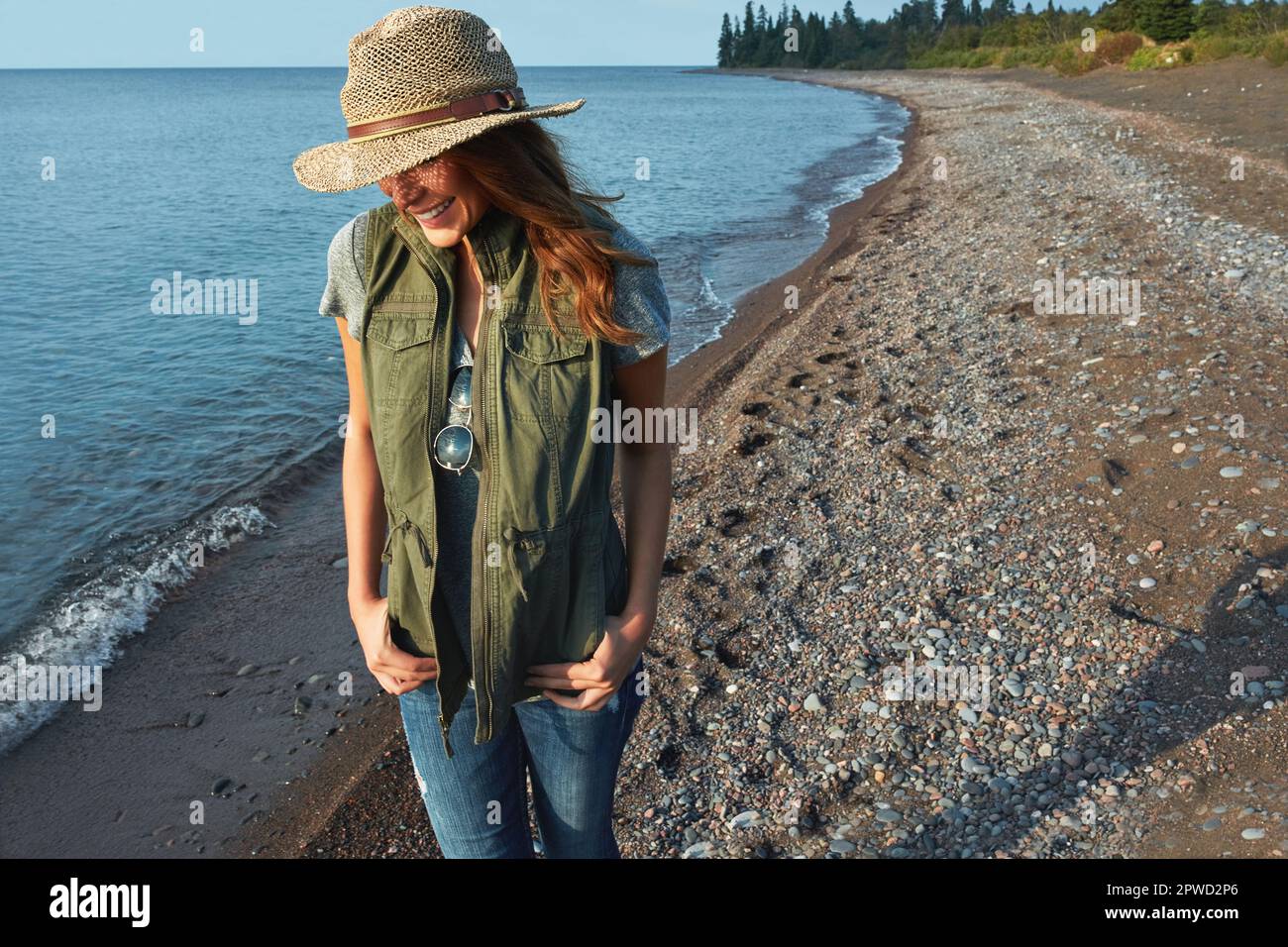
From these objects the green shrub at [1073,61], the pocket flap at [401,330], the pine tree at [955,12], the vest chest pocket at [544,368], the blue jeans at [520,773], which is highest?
the pine tree at [955,12]

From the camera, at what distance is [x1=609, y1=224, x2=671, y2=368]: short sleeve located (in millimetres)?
2082

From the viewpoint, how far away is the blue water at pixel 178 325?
25.2 ft

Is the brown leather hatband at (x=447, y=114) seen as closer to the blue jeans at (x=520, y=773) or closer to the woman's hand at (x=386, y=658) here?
the woman's hand at (x=386, y=658)

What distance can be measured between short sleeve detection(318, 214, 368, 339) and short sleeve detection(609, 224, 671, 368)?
0.56 m

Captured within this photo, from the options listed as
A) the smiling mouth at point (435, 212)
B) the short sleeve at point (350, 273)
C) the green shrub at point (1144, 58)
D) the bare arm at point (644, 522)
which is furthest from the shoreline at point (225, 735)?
the green shrub at point (1144, 58)

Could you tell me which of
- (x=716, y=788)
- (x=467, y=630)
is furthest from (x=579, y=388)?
(x=716, y=788)

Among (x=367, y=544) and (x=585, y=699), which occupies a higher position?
(x=367, y=544)

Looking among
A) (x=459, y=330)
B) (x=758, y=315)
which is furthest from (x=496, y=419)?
(x=758, y=315)

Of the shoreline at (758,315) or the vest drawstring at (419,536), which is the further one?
the shoreline at (758,315)

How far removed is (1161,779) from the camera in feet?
13.1

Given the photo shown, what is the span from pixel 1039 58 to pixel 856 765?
60519 millimetres

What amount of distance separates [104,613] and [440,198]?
6100 millimetres

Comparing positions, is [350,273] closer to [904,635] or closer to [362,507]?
[362,507]

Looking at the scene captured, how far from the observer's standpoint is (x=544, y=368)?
6.79ft
